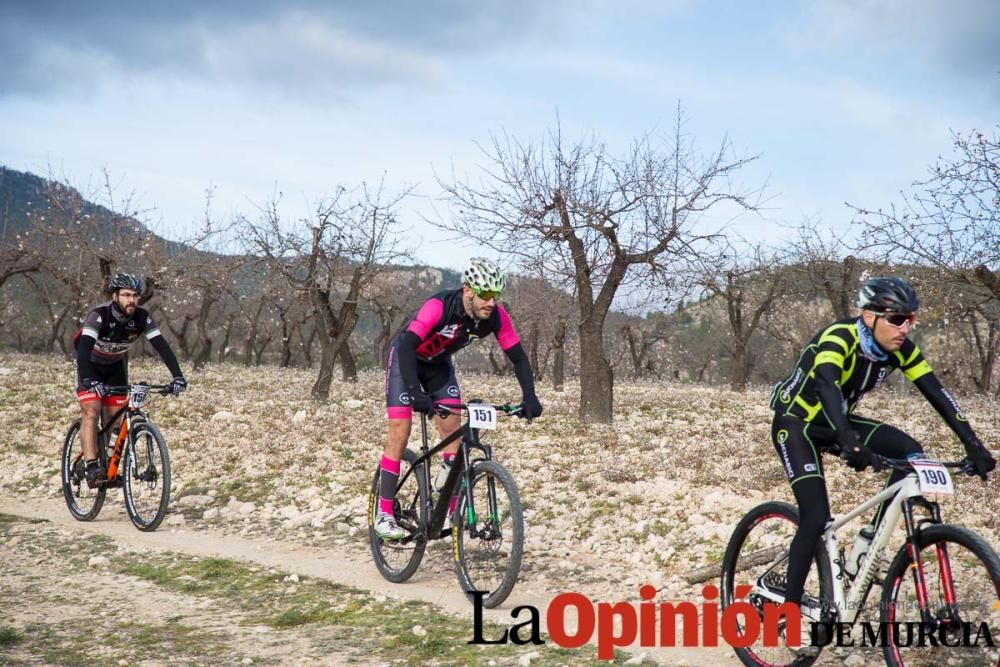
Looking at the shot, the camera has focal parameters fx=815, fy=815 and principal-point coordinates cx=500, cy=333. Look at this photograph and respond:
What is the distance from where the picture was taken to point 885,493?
4.55m

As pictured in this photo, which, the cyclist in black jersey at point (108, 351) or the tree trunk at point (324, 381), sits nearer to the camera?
the cyclist in black jersey at point (108, 351)

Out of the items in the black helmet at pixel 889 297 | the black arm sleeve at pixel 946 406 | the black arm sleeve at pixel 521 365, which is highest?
the black helmet at pixel 889 297

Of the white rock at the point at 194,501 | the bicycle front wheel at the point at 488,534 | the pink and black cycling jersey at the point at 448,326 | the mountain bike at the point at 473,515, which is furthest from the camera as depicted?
the white rock at the point at 194,501

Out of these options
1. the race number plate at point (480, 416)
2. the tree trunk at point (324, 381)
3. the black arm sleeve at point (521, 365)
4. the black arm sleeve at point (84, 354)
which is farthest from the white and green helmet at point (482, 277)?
the tree trunk at point (324, 381)

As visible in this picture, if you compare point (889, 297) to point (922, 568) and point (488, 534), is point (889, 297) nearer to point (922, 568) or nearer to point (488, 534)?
point (922, 568)

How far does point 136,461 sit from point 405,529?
14.6 feet

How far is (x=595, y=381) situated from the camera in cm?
1616

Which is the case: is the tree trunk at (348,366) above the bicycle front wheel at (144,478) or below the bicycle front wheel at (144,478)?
above

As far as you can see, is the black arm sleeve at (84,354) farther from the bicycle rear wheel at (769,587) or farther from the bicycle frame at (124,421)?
the bicycle rear wheel at (769,587)

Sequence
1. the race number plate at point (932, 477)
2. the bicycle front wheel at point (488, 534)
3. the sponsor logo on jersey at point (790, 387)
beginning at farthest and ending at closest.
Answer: the bicycle front wheel at point (488, 534) → the sponsor logo on jersey at point (790, 387) → the race number plate at point (932, 477)

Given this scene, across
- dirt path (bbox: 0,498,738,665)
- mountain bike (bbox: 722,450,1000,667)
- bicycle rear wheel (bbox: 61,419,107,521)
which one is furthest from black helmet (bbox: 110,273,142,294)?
mountain bike (bbox: 722,450,1000,667)

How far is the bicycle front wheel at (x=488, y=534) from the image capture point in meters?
6.25

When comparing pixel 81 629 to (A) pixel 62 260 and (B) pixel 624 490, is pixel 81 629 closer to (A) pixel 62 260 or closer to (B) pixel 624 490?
(B) pixel 624 490

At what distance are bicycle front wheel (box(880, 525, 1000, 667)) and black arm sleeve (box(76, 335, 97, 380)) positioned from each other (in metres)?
8.74
